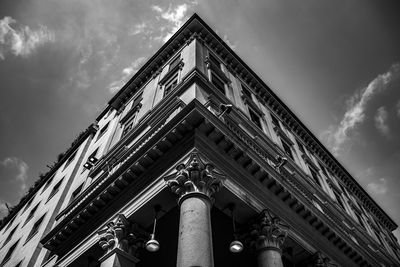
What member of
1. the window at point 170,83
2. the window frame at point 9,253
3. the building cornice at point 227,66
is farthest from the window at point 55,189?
the window at point 170,83

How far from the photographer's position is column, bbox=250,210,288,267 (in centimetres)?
1128

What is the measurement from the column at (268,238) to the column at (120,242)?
4376 millimetres

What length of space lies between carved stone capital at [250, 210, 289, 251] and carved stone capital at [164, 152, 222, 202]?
2.45 m

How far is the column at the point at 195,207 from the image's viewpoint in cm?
852

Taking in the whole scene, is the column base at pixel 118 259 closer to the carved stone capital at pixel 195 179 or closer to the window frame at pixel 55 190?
the carved stone capital at pixel 195 179

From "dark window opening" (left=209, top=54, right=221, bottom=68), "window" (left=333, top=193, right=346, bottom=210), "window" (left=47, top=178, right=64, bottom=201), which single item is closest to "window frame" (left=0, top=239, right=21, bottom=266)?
"window" (left=47, top=178, right=64, bottom=201)

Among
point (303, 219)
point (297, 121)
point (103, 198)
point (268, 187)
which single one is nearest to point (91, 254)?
point (103, 198)

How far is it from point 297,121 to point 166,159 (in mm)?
20106

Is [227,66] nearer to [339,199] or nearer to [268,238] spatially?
[339,199]

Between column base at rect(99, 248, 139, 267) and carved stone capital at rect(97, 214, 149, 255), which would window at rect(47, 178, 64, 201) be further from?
column base at rect(99, 248, 139, 267)

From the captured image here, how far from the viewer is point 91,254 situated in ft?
45.4

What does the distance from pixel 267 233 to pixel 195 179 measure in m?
3.69

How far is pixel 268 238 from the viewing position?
11.9 m

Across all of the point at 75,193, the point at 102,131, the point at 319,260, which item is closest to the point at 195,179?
the point at 319,260
